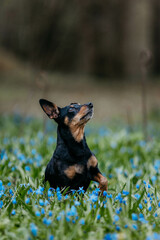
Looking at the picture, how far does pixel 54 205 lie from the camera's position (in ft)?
8.02

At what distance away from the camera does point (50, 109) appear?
2.60 m

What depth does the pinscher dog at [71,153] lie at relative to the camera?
2.56 metres

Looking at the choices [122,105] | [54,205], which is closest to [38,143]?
[54,205]

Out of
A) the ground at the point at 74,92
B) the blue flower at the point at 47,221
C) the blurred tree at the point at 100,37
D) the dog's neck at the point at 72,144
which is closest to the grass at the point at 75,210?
the blue flower at the point at 47,221

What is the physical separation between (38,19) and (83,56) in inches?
177

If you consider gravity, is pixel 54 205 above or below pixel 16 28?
below

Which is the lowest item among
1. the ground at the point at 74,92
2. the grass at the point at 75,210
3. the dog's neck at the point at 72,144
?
the grass at the point at 75,210

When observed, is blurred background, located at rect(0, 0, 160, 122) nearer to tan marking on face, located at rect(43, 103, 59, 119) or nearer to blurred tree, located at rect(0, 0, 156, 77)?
blurred tree, located at rect(0, 0, 156, 77)

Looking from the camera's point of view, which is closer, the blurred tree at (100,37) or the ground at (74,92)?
the ground at (74,92)

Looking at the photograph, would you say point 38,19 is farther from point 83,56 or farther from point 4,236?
point 4,236

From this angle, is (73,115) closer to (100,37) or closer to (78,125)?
(78,125)

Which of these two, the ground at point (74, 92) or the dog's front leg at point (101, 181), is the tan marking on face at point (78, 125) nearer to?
the dog's front leg at point (101, 181)

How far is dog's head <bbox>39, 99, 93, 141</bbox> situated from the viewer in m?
2.52

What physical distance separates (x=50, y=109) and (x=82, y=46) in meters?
16.0
